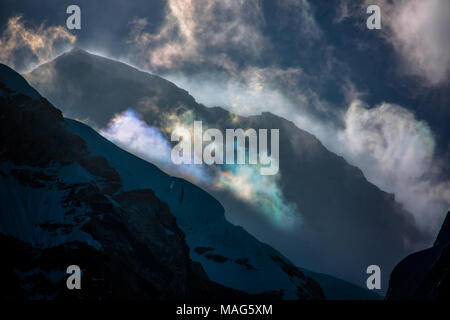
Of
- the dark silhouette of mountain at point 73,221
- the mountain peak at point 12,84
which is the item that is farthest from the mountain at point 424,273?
the mountain peak at point 12,84

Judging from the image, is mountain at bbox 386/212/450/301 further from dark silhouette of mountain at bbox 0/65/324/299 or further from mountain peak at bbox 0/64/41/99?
mountain peak at bbox 0/64/41/99

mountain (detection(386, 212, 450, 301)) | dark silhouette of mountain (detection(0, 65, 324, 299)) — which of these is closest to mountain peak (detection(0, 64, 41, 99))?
dark silhouette of mountain (detection(0, 65, 324, 299))

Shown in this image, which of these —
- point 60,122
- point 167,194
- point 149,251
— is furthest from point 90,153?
point 167,194

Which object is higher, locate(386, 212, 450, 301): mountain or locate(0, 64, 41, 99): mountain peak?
locate(0, 64, 41, 99): mountain peak

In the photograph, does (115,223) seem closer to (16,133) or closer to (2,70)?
(16,133)

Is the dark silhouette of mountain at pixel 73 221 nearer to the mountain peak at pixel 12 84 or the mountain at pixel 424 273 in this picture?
the mountain peak at pixel 12 84

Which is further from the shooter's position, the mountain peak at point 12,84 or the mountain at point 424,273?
the mountain peak at point 12,84
